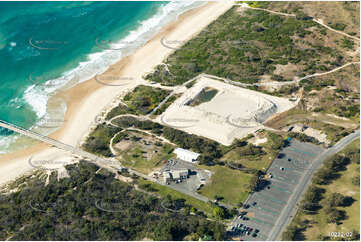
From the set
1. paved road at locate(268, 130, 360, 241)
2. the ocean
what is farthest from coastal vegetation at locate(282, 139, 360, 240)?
the ocean

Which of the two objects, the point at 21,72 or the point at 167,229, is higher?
the point at 21,72

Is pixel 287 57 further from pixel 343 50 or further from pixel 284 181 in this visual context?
pixel 284 181

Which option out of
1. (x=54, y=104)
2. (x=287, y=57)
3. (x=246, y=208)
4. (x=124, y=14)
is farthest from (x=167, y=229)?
(x=124, y=14)

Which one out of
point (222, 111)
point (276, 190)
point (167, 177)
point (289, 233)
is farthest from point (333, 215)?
point (222, 111)

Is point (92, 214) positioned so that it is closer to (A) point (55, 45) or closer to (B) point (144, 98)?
(B) point (144, 98)

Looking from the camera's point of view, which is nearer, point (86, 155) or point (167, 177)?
point (167, 177)

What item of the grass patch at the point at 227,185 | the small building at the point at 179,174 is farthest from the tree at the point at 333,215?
the small building at the point at 179,174

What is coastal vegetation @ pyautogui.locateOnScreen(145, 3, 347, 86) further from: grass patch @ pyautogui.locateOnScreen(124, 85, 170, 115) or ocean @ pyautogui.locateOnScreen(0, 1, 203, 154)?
ocean @ pyautogui.locateOnScreen(0, 1, 203, 154)

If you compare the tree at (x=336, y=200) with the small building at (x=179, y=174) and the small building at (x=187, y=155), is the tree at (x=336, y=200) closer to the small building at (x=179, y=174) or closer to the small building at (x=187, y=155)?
the small building at (x=179, y=174)
